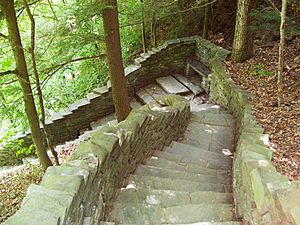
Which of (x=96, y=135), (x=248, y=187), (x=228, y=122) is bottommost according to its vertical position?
(x=228, y=122)

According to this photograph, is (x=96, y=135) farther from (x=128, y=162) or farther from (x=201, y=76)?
(x=201, y=76)

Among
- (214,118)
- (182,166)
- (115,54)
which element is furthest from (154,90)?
(182,166)

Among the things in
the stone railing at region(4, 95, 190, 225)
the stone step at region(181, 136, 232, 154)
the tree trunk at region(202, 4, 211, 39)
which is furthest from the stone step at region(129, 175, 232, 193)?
the tree trunk at region(202, 4, 211, 39)

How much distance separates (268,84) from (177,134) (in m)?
2.09

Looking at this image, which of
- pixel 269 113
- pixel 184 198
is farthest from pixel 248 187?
pixel 269 113

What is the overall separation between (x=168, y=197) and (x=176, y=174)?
0.90 metres

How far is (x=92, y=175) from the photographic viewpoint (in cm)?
289

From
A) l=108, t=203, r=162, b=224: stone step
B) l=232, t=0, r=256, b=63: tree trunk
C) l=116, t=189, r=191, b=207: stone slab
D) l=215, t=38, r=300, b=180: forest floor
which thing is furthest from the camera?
l=232, t=0, r=256, b=63: tree trunk

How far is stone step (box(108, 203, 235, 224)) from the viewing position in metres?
3.30

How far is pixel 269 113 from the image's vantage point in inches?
222

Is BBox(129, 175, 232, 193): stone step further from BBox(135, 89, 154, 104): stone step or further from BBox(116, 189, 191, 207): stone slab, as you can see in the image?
BBox(135, 89, 154, 104): stone step

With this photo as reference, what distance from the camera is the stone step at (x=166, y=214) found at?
3.30 meters

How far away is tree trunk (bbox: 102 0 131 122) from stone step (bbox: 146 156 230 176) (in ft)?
6.36

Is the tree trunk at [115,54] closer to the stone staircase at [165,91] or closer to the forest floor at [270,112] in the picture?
the forest floor at [270,112]
